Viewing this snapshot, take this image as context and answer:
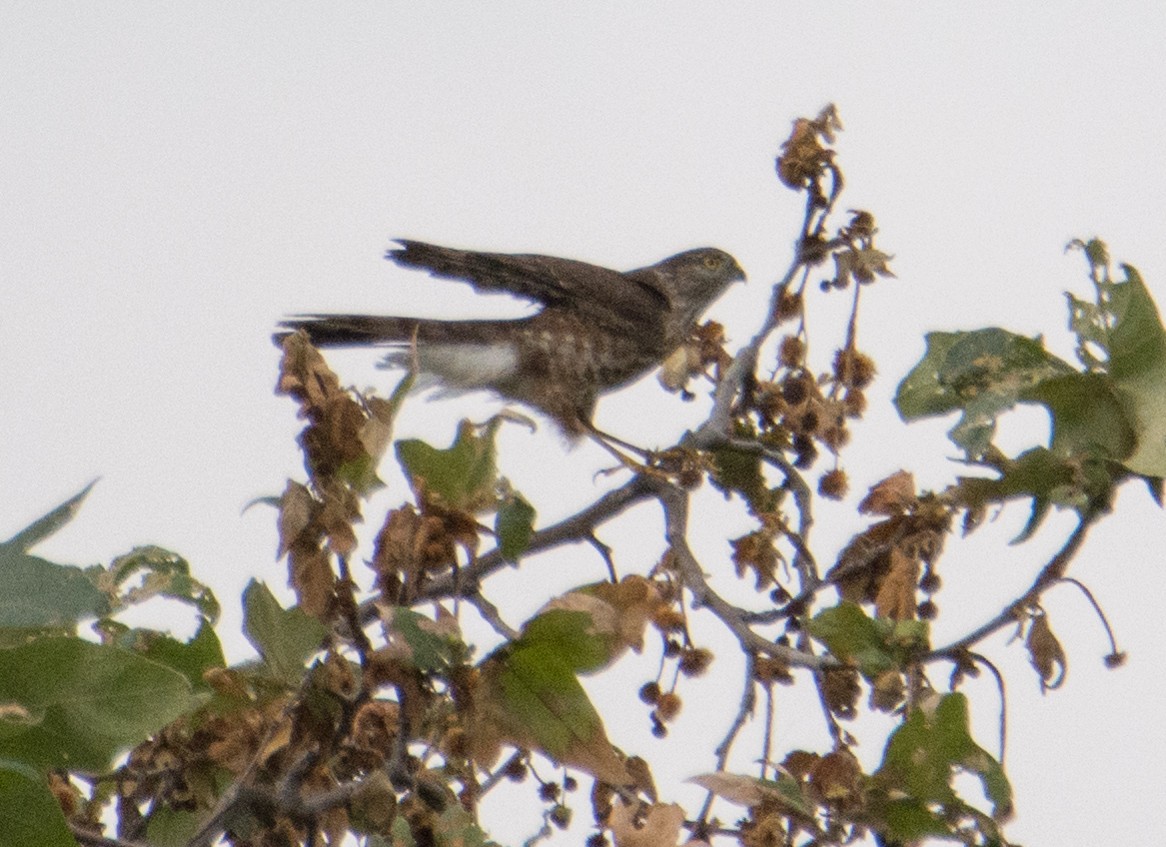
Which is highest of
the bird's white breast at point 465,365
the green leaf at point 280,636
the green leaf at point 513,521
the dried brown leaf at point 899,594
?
the bird's white breast at point 465,365

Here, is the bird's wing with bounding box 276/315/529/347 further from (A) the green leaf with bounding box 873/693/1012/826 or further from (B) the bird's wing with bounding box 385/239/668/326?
(A) the green leaf with bounding box 873/693/1012/826

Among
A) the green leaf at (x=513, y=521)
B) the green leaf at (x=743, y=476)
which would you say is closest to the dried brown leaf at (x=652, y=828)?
the green leaf at (x=513, y=521)

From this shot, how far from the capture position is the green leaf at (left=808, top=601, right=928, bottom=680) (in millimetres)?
2234

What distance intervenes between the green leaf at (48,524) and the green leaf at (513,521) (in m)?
0.54

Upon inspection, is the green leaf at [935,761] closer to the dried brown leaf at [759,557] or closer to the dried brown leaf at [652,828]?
the dried brown leaf at [652,828]

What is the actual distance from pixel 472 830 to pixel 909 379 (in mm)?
1155

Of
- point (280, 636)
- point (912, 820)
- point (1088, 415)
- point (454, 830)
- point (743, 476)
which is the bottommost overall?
point (454, 830)

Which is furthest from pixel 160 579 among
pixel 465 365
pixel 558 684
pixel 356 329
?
pixel 465 365

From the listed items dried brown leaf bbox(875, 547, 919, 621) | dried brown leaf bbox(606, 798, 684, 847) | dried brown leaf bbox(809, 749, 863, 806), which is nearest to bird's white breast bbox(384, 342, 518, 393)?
dried brown leaf bbox(875, 547, 919, 621)

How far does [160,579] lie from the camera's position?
2.86 metres

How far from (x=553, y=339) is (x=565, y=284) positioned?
11.6 inches

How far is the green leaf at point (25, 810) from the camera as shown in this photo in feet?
5.60

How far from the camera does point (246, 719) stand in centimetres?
234

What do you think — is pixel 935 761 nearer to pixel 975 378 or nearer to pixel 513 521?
pixel 513 521
